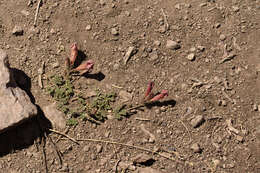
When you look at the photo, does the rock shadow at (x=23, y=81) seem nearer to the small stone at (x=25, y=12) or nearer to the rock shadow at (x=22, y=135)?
the rock shadow at (x=22, y=135)

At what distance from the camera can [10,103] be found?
378 centimetres

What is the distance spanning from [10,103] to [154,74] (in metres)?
1.77

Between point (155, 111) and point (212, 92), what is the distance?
763mm

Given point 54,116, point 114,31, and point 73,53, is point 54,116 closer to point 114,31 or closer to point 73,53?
point 73,53

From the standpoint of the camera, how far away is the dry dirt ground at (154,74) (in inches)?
157

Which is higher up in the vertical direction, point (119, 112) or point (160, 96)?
point (160, 96)

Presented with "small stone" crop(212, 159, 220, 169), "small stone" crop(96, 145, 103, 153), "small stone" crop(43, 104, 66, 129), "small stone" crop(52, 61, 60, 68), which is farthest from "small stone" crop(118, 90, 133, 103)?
"small stone" crop(212, 159, 220, 169)

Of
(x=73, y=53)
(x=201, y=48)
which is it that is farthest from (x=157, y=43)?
(x=73, y=53)

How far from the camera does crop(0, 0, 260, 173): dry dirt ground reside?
4.00 metres

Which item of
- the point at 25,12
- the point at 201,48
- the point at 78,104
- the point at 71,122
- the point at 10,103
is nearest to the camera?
the point at 10,103

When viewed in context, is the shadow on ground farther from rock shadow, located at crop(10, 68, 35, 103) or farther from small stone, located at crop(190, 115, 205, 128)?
small stone, located at crop(190, 115, 205, 128)

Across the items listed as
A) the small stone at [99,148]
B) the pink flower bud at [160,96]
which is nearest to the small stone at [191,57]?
the pink flower bud at [160,96]

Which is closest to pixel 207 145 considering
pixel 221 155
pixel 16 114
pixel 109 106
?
pixel 221 155

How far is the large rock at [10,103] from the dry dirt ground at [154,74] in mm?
287
